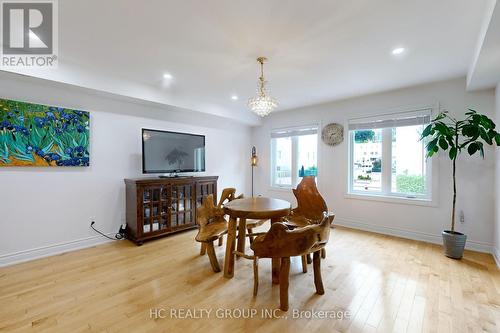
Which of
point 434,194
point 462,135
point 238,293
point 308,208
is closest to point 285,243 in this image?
point 238,293

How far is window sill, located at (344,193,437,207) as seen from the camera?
3330 mm

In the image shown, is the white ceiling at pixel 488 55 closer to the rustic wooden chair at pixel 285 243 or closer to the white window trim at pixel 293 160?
the rustic wooden chair at pixel 285 243

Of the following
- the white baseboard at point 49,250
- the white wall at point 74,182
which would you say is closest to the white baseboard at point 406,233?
the white wall at point 74,182

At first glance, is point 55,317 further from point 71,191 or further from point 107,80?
point 107,80

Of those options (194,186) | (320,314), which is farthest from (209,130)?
(320,314)

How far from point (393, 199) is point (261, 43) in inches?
124

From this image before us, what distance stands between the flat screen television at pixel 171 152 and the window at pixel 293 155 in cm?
181

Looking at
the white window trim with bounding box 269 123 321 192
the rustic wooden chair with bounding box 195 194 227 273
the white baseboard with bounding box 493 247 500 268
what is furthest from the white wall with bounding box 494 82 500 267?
the rustic wooden chair with bounding box 195 194 227 273

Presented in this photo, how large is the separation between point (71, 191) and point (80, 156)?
0.48 meters

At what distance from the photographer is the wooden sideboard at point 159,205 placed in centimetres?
318

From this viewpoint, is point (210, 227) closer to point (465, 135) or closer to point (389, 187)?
point (389, 187)

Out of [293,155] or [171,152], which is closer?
[171,152]

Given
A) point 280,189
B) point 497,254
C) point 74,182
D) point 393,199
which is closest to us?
point 497,254

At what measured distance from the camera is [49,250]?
2.81 metres
